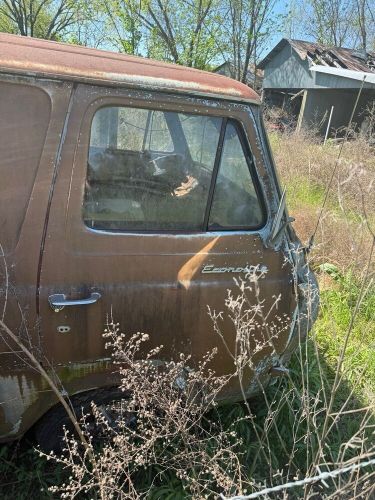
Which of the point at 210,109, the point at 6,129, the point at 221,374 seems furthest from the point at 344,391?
the point at 6,129

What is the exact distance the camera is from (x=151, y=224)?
6.44 ft

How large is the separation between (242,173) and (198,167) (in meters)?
0.22

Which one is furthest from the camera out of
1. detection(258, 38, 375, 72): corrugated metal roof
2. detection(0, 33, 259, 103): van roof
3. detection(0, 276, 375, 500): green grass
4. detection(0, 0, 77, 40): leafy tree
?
detection(0, 0, 77, 40): leafy tree

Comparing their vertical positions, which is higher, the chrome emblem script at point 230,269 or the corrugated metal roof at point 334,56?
the corrugated metal roof at point 334,56

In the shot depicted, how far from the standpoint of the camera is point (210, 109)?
192cm

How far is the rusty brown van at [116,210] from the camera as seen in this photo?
5.56 feet

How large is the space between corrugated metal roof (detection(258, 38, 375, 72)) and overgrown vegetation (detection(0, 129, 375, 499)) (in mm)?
13430

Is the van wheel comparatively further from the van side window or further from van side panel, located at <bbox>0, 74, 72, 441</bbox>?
the van side window

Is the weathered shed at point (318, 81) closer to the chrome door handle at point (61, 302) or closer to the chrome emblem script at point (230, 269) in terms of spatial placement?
the chrome emblem script at point (230, 269)

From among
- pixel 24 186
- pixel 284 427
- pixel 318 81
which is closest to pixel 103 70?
pixel 24 186

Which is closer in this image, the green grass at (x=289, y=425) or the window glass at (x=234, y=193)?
the window glass at (x=234, y=193)

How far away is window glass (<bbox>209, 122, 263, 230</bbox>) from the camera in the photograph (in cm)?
203

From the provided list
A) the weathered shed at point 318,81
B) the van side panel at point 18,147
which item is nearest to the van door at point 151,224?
the van side panel at point 18,147

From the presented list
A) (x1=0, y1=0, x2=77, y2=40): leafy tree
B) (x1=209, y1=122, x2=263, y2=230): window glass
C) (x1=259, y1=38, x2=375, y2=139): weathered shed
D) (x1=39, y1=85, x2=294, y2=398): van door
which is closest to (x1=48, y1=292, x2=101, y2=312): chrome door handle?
(x1=39, y1=85, x2=294, y2=398): van door
